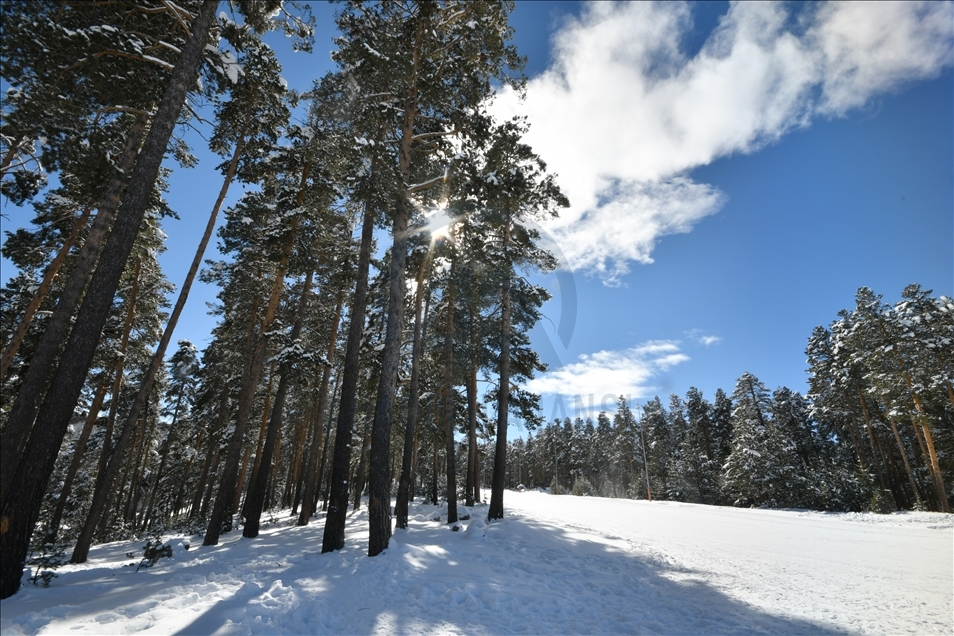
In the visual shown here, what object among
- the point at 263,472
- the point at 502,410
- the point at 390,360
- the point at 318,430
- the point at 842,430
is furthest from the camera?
the point at 842,430

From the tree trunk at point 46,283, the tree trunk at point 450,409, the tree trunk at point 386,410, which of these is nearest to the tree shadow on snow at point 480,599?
the tree trunk at point 386,410

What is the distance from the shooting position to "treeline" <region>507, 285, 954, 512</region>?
921 inches

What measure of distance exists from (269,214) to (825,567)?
66.7 ft

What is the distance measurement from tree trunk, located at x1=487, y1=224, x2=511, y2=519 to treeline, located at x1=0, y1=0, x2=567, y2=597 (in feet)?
0.30

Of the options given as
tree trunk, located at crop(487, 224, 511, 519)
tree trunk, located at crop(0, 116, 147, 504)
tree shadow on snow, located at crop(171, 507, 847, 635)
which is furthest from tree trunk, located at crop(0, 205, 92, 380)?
tree trunk, located at crop(487, 224, 511, 519)

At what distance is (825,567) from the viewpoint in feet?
27.4

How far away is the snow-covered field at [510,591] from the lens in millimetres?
4816

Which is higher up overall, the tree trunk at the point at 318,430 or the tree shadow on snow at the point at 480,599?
the tree trunk at the point at 318,430

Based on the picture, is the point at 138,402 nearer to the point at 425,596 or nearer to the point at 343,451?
the point at 343,451

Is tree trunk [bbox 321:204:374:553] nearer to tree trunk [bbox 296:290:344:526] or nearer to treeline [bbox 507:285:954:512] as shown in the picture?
tree trunk [bbox 296:290:344:526]

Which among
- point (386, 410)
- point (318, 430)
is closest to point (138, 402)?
point (318, 430)

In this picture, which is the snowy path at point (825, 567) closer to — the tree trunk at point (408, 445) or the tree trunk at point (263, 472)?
the tree trunk at point (408, 445)

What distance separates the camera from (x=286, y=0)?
995 cm

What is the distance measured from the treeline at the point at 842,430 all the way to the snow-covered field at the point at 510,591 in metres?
17.6
